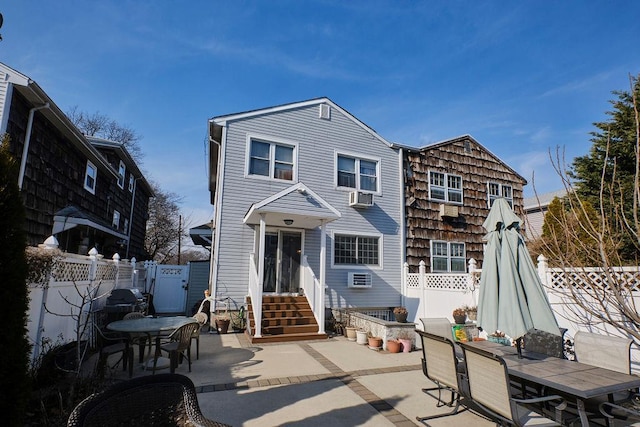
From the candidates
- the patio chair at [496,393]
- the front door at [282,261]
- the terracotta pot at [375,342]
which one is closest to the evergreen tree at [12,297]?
the patio chair at [496,393]

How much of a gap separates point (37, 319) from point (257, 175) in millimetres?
6646

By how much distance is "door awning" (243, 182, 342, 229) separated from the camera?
847 centimetres

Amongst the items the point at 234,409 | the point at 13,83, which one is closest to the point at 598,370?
the point at 234,409

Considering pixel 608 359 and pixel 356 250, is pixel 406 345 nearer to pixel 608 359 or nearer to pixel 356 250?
pixel 608 359

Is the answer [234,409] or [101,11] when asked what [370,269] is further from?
[101,11]

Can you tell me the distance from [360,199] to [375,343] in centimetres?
493

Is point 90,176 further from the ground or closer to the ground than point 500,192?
closer to the ground

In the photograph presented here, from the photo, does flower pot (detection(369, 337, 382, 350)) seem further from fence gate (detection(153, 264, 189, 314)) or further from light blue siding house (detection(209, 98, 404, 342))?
fence gate (detection(153, 264, 189, 314))

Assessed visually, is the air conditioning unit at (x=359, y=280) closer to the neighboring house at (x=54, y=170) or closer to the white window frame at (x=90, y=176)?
the neighboring house at (x=54, y=170)

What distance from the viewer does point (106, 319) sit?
711 cm

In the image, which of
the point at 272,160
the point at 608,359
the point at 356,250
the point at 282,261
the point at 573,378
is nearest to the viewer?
the point at 573,378

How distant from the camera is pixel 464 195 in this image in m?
13.3

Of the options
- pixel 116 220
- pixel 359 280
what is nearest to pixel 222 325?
pixel 359 280

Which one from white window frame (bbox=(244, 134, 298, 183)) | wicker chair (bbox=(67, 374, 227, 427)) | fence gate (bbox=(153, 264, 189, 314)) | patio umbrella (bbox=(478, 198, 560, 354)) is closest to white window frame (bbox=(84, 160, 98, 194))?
fence gate (bbox=(153, 264, 189, 314))
